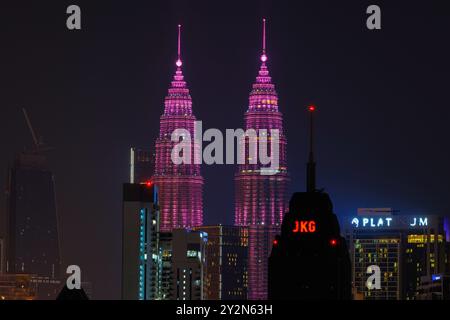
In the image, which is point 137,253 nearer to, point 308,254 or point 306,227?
point 306,227

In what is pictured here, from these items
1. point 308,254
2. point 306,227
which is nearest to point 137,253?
point 306,227

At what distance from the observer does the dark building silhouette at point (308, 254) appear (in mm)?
118938

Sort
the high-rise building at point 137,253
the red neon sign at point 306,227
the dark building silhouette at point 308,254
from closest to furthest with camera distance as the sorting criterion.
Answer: the dark building silhouette at point 308,254 < the red neon sign at point 306,227 < the high-rise building at point 137,253

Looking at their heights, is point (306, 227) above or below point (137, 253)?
above

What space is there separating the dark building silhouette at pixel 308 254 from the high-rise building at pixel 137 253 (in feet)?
206

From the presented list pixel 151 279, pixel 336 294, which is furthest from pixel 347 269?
pixel 151 279

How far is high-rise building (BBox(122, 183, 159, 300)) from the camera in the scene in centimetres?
18462

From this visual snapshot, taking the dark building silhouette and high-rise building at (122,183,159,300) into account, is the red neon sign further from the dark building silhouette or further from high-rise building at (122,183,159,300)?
high-rise building at (122,183,159,300)

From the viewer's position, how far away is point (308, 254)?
119062 mm

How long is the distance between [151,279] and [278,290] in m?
69.5

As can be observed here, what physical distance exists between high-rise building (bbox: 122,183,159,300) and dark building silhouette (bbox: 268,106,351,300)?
62.9m

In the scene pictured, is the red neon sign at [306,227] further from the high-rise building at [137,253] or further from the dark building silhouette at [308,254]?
the high-rise building at [137,253]

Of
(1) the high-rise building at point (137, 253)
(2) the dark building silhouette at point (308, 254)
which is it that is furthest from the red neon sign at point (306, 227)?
(1) the high-rise building at point (137, 253)

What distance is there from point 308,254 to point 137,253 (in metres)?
75.0
